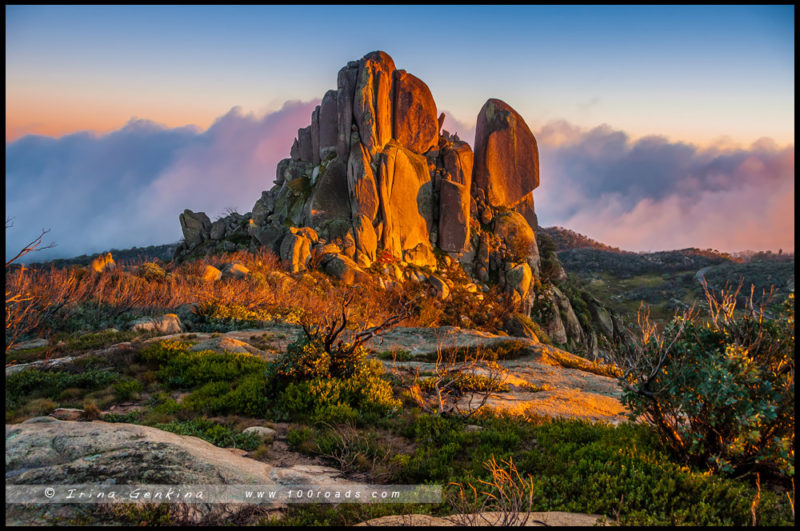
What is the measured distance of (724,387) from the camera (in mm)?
Result: 4637

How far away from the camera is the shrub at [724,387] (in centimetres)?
470

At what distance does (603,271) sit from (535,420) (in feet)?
325

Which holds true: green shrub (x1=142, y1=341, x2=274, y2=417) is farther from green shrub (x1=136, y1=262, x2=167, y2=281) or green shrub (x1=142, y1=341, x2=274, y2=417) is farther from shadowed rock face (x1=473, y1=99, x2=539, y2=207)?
shadowed rock face (x1=473, y1=99, x2=539, y2=207)

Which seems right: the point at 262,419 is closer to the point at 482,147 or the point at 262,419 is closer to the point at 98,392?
the point at 98,392

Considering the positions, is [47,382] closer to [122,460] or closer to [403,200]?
[122,460]

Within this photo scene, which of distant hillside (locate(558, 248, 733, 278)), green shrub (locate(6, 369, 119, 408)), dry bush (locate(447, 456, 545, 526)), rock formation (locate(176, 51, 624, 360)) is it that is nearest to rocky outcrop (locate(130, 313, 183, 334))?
green shrub (locate(6, 369, 119, 408))

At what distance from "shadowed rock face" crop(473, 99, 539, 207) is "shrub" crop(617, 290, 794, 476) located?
49261 mm

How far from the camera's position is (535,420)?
297 inches

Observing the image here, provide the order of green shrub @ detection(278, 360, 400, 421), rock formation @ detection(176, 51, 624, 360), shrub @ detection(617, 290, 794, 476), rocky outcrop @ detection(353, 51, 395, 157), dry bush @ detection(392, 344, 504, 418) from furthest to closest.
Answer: rocky outcrop @ detection(353, 51, 395, 157) < rock formation @ detection(176, 51, 624, 360) < dry bush @ detection(392, 344, 504, 418) < green shrub @ detection(278, 360, 400, 421) < shrub @ detection(617, 290, 794, 476)

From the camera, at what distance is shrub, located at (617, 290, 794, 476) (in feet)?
15.4

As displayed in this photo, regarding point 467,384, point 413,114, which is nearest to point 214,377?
point 467,384

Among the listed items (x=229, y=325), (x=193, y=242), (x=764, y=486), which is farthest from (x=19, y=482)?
(x=193, y=242)

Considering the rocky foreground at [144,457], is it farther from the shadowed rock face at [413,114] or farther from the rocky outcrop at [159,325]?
the shadowed rock face at [413,114]

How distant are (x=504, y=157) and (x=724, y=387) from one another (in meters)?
52.9
